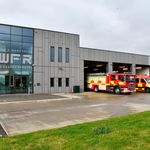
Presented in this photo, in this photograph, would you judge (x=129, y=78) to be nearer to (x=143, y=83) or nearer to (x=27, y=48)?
(x=143, y=83)

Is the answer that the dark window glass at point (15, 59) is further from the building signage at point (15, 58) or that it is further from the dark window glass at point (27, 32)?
the dark window glass at point (27, 32)

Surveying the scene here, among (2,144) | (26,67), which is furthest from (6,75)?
(2,144)

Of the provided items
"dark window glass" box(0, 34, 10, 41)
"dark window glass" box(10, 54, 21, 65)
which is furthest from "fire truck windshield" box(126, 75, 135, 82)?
"dark window glass" box(0, 34, 10, 41)

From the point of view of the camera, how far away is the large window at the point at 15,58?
22875 millimetres

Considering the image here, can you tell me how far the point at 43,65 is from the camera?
25.2 m

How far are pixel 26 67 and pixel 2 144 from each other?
1945 cm

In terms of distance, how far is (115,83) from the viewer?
25.4 m

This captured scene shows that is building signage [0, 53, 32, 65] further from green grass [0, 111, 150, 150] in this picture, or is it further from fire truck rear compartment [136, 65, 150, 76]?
fire truck rear compartment [136, 65, 150, 76]

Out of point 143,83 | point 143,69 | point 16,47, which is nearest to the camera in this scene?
point 16,47

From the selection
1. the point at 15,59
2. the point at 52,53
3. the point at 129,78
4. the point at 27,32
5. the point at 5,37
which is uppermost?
the point at 27,32

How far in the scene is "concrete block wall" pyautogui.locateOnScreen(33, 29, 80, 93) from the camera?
2489 cm

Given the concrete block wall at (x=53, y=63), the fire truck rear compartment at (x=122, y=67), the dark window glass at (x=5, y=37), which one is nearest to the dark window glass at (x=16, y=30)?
the dark window glass at (x=5, y=37)

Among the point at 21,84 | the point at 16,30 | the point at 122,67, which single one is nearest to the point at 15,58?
the point at 21,84

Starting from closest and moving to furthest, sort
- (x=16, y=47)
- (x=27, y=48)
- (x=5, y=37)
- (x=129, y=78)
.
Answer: (x=5, y=37), (x=16, y=47), (x=27, y=48), (x=129, y=78)
